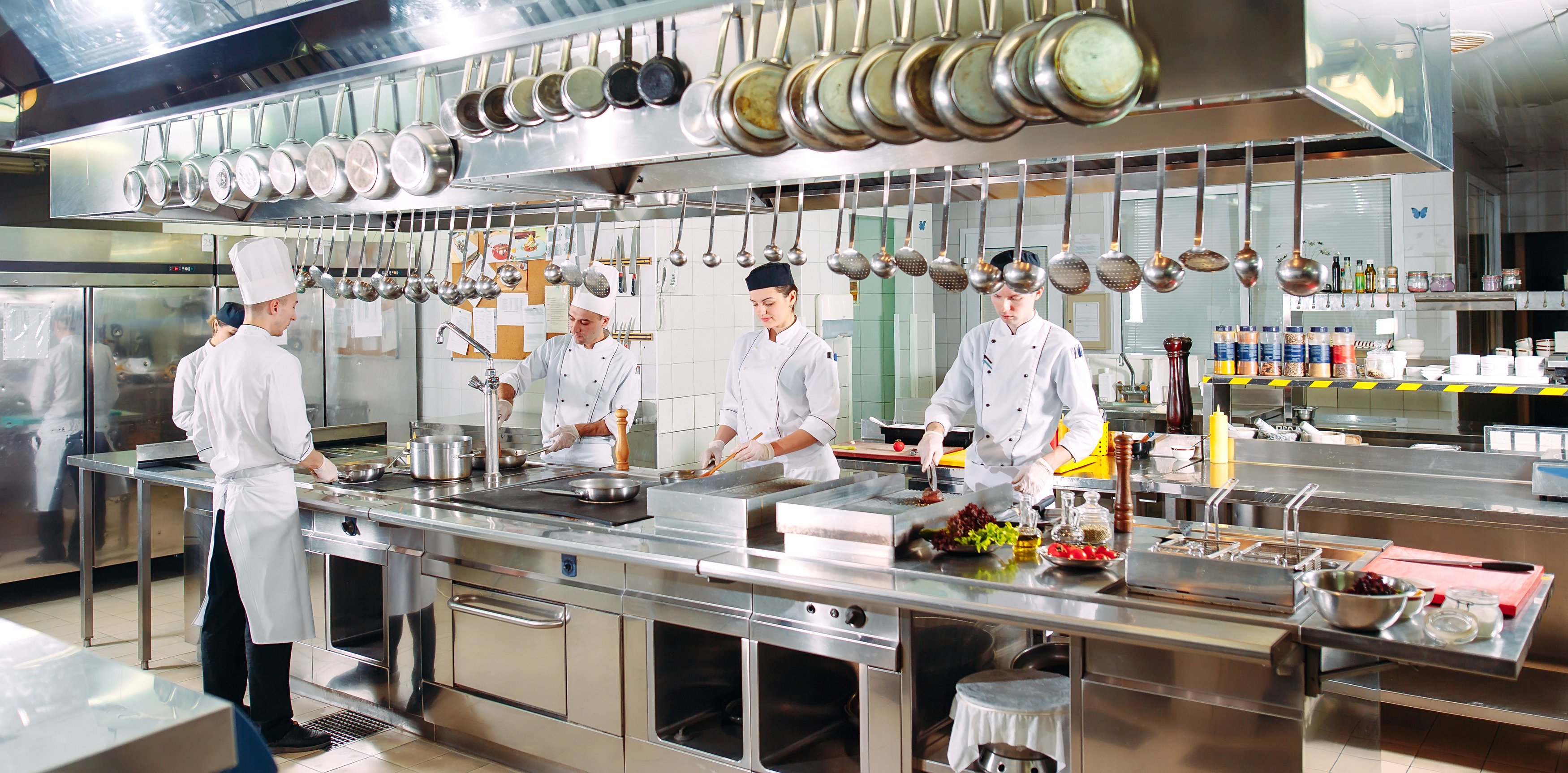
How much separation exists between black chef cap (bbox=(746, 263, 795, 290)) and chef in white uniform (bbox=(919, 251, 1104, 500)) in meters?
0.78

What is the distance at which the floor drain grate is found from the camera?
12.9ft

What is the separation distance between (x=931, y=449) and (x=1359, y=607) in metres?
1.58

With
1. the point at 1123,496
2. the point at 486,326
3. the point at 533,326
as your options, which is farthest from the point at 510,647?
the point at 486,326

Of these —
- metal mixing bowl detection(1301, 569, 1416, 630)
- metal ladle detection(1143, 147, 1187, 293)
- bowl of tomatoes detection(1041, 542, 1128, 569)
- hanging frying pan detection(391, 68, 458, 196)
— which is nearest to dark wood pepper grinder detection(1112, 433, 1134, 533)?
bowl of tomatoes detection(1041, 542, 1128, 569)

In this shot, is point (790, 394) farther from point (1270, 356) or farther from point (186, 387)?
point (186, 387)

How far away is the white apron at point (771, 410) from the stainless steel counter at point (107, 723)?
290 centimetres

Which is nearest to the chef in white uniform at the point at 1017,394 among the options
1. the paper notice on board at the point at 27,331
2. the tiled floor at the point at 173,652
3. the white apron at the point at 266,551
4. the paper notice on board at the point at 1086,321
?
the tiled floor at the point at 173,652

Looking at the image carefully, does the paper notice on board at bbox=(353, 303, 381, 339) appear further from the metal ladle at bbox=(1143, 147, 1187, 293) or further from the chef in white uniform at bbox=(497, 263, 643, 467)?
the metal ladle at bbox=(1143, 147, 1187, 293)

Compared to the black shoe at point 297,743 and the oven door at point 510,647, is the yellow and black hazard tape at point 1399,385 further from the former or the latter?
the black shoe at point 297,743

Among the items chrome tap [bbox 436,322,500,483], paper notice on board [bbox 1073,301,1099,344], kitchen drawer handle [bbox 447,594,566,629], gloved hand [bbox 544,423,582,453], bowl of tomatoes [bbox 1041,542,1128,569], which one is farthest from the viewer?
paper notice on board [bbox 1073,301,1099,344]

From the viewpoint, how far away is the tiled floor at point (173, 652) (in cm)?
366

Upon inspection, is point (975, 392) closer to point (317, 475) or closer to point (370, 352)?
point (317, 475)

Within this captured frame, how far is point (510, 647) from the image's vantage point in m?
3.44

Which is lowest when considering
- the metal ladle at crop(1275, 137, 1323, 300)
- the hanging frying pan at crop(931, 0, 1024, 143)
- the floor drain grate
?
the floor drain grate
